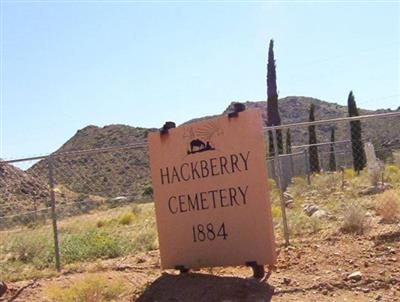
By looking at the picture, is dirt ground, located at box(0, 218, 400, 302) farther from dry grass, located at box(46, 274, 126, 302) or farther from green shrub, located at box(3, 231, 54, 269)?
green shrub, located at box(3, 231, 54, 269)

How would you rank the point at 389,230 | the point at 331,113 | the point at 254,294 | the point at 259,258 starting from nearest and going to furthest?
the point at 254,294, the point at 259,258, the point at 389,230, the point at 331,113

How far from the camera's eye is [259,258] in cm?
808

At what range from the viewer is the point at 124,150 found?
1207 cm

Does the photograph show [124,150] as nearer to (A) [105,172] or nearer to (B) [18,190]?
(A) [105,172]

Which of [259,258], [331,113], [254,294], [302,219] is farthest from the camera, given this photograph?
[331,113]

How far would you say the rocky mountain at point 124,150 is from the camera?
26.3 m

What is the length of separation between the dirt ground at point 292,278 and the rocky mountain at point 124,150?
252 cm

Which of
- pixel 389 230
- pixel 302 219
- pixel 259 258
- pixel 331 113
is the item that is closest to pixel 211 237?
pixel 259 258

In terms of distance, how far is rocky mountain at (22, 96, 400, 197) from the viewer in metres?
26.3

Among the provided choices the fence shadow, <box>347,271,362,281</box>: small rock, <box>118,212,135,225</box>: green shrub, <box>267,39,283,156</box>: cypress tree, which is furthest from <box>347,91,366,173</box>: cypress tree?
the fence shadow

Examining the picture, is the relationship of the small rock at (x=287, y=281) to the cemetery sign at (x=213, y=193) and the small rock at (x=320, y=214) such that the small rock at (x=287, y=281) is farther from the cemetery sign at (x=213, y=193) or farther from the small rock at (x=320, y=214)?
the small rock at (x=320, y=214)

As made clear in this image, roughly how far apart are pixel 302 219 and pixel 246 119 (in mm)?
5109

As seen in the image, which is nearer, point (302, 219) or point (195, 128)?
point (195, 128)

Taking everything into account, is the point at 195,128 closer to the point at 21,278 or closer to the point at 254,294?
the point at 254,294
